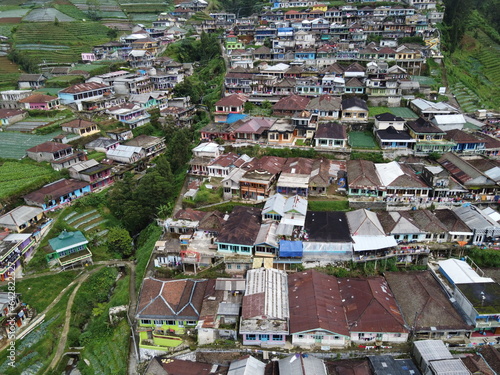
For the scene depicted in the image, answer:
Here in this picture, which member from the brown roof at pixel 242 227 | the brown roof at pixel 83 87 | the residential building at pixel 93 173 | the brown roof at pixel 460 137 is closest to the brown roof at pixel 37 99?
the brown roof at pixel 83 87

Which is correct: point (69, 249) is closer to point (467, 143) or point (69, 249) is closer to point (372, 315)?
point (372, 315)

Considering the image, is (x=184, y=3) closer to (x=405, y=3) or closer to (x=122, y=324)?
(x=405, y=3)

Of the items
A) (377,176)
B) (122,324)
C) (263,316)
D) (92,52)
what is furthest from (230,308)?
(92,52)

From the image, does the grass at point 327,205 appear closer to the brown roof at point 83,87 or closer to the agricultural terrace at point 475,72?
the agricultural terrace at point 475,72

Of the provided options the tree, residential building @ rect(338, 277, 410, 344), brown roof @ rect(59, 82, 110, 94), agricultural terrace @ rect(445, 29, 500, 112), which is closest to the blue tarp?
residential building @ rect(338, 277, 410, 344)

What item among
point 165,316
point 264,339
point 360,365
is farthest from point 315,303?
point 165,316

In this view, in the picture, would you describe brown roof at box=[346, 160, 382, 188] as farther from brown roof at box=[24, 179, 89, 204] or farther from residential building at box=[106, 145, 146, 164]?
brown roof at box=[24, 179, 89, 204]
